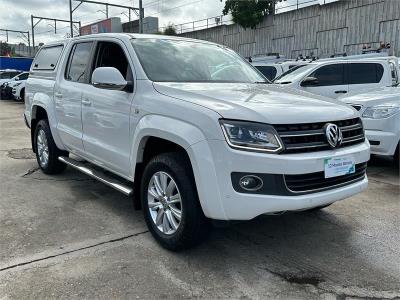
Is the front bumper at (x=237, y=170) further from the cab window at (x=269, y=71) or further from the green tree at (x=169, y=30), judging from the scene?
the green tree at (x=169, y=30)

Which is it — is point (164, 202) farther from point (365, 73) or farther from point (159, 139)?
point (365, 73)

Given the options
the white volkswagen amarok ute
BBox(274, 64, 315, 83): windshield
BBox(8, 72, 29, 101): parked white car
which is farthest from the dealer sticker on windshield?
BBox(8, 72, 29, 101): parked white car

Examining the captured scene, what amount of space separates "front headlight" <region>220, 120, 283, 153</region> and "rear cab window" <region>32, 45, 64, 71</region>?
3.75 meters

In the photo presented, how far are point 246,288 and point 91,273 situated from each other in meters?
1.19

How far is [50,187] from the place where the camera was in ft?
18.9

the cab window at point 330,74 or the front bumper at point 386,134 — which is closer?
the front bumper at point 386,134

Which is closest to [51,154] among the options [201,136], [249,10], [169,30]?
[201,136]

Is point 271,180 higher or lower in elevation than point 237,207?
higher

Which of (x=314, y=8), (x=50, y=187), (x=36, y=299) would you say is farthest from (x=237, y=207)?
(x=314, y=8)

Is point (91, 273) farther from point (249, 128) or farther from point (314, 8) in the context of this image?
point (314, 8)

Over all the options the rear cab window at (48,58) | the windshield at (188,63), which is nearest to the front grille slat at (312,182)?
the windshield at (188,63)

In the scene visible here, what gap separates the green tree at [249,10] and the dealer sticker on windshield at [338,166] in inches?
1002

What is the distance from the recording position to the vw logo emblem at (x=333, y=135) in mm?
3430

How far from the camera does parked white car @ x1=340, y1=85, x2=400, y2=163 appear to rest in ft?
21.0
